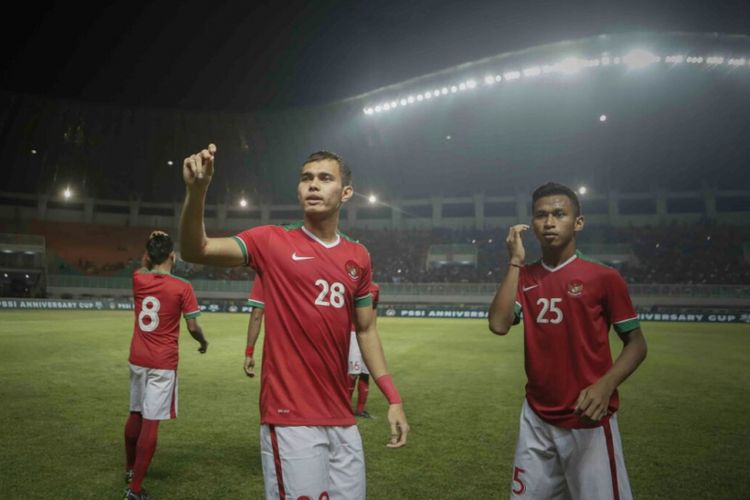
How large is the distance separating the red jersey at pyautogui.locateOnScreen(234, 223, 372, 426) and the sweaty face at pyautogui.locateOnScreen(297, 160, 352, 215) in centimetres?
24

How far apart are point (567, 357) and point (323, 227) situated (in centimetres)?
181

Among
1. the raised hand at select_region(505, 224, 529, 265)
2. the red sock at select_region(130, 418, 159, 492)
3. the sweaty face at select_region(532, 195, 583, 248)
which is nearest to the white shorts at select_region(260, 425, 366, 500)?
the raised hand at select_region(505, 224, 529, 265)

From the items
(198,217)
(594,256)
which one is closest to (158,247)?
(198,217)

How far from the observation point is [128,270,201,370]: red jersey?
18.2ft

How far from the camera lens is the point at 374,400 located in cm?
1030

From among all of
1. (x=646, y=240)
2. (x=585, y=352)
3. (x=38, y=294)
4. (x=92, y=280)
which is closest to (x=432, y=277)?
(x=646, y=240)

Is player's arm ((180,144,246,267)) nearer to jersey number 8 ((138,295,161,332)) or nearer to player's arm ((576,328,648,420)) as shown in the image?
player's arm ((576,328,648,420))

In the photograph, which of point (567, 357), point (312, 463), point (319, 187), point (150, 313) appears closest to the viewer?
point (312, 463)

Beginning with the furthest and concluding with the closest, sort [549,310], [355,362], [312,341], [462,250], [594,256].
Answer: [462,250]
[594,256]
[355,362]
[549,310]
[312,341]

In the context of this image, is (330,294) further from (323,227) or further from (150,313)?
(150,313)

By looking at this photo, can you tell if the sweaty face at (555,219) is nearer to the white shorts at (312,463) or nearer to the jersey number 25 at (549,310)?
the jersey number 25 at (549,310)

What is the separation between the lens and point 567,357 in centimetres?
340

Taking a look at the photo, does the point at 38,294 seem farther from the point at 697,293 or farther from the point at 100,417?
the point at 697,293

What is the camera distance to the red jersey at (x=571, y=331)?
10.9 ft
